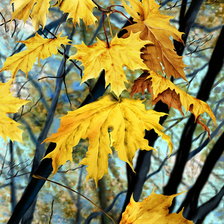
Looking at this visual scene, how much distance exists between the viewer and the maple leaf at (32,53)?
52cm

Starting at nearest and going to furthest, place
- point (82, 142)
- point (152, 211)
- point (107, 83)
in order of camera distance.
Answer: point (107, 83)
point (152, 211)
point (82, 142)

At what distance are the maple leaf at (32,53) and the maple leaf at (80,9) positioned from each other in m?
0.05

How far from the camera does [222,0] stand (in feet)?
5.42

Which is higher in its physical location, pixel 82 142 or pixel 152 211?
pixel 152 211

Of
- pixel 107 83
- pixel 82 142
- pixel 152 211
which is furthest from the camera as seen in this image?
pixel 82 142

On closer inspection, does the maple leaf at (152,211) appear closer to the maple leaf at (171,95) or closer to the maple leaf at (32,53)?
the maple leaf at (171,95)

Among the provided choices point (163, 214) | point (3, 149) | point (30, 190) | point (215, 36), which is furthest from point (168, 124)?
point (163, 214)

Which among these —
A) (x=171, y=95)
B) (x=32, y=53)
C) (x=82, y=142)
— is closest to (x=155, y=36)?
(x=171, y=95)

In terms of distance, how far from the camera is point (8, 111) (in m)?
0.51

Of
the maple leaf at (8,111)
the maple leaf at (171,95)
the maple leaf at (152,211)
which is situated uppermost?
the maple leaf at (171,95)

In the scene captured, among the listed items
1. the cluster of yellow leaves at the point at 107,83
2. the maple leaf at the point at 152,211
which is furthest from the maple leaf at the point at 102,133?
the maple leaf at the point at 152,211

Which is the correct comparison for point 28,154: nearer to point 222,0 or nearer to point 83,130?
point 222,0

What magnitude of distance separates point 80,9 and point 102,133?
186 millimetres

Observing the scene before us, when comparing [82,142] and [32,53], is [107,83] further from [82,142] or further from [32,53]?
[82,142]
